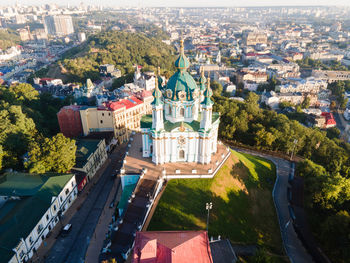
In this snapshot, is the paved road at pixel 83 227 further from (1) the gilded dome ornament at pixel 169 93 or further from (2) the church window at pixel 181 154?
(1) the gilded dome ornament at pixel 169 93

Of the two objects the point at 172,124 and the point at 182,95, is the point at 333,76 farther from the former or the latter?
the point at 172,124

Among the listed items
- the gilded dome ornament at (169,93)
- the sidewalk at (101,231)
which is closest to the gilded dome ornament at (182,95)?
the gilded dome ornament at (169,93)

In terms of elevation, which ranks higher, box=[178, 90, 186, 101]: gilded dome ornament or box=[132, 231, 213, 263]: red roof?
box=[178, 90, 186, 101]: gilded dome ornament

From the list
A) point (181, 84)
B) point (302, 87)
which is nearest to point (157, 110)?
point (181, 84)

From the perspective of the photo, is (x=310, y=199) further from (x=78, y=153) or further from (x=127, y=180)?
(x=78, y=153)

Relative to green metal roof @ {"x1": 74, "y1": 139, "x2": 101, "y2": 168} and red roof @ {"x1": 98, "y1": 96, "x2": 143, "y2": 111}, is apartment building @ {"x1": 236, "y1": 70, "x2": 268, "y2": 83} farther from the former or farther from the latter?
green metal roof @ {"x1": 74, "y1": 139, "x2": 101, "y2": 168}

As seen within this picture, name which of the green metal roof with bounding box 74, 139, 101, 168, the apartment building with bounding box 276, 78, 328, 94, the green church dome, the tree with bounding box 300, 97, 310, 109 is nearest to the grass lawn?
the green church dome
